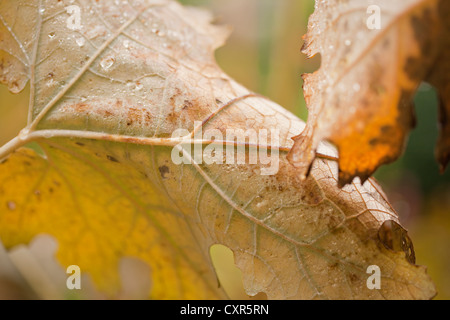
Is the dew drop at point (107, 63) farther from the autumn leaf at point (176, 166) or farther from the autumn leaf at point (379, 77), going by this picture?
the autumn leaf at point (379, 77)

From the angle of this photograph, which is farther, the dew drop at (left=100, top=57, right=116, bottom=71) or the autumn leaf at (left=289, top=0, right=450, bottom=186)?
the dew drop at (left=100, top=57, right=116, bottom=71)

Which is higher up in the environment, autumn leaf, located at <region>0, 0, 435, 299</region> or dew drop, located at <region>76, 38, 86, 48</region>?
dew drop, located at <region>76, 38, 86, 48</region>

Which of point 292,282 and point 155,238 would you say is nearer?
point 292,282

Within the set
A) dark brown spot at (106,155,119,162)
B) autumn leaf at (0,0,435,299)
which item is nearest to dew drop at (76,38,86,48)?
autumn leaf at (0,0,435,299)

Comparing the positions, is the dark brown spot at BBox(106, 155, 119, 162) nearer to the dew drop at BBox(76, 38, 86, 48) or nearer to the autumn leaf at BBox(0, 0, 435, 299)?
the autumn leaf at BBox(0, 0, 435, 299)

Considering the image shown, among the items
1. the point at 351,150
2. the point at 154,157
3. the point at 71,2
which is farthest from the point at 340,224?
the point at 71,2

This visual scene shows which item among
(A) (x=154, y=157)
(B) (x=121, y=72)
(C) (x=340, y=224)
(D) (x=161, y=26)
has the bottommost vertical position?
(C) (x=340, y=224)
